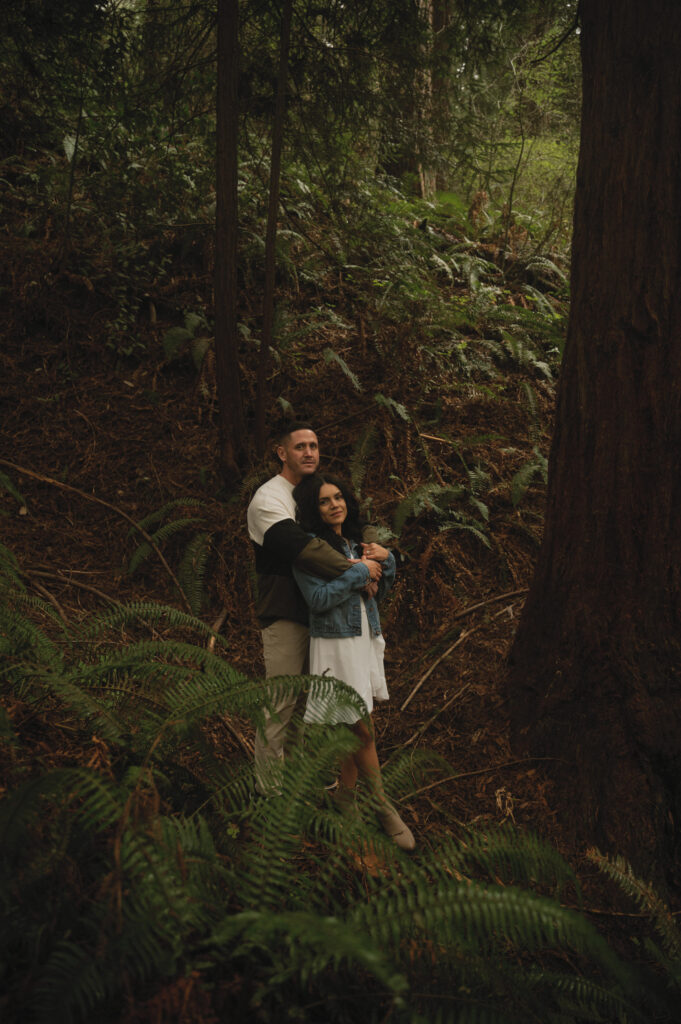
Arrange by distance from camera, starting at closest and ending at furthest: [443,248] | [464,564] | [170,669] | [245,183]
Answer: [170,669] < [464,564] < [245,183] < [443,248]

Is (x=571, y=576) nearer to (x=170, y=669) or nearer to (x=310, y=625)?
(x=310, y=625)

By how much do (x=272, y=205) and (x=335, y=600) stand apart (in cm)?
441

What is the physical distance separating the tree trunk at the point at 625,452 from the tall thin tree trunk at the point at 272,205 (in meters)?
3.15

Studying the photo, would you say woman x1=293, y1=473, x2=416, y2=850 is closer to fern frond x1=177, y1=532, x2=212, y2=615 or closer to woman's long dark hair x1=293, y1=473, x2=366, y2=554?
woman's long dark hair x1=293, y1=473, x2=366, y2=554

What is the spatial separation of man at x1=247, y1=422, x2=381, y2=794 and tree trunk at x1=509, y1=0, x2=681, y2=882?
1258 mm

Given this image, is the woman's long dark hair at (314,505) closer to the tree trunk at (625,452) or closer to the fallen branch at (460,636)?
the tree trunk at (625,452)

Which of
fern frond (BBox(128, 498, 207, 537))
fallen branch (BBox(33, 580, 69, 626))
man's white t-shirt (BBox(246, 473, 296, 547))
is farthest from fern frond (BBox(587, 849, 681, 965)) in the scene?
fern frond (BBox(128, 498, 207, 537))

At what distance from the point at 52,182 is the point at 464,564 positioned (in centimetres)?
700

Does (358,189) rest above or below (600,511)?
above

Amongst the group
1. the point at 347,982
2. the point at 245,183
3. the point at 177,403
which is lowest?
the point at 347,982

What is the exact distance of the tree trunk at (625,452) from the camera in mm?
3283

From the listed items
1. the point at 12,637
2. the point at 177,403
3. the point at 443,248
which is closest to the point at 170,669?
the point at 12,637

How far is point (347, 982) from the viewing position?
171 centimetres

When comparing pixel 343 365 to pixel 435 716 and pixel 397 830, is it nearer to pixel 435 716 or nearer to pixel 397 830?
pixel 435 716
